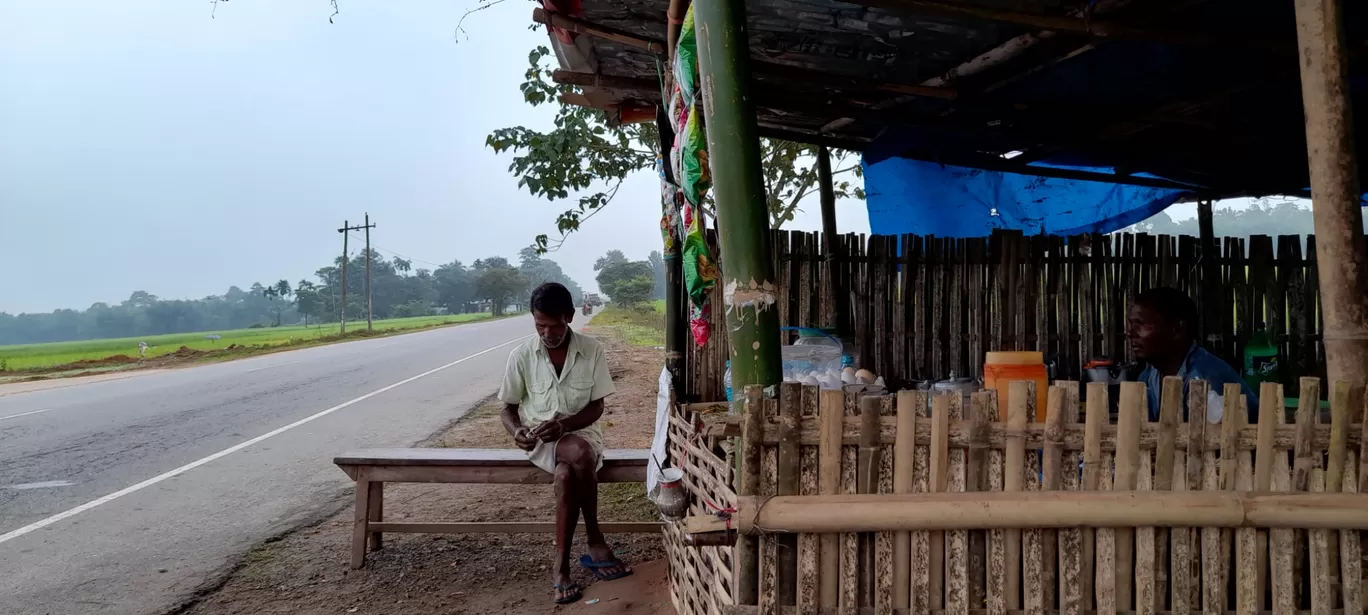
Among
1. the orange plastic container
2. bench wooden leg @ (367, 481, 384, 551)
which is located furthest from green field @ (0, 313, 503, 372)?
the orange plastic container

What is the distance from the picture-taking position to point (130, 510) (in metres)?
5.55

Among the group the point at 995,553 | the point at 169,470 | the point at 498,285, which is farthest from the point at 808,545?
the point at 498,285

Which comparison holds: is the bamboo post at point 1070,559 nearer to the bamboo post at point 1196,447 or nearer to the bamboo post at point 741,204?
the bamboo post at point 1196,447

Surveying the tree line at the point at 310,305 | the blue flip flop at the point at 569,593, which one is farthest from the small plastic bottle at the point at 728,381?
the tree line at the point at 310,305

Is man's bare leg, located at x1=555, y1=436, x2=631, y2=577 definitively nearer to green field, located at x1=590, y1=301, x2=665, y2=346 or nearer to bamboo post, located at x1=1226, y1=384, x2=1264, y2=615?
bamboo post, located at x1=1226, y1=384, x2=1264, y2=615

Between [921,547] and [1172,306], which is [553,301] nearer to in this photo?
[921,547]

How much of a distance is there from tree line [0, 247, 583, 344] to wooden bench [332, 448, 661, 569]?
78.1 metres

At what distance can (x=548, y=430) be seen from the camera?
3852 millimetres

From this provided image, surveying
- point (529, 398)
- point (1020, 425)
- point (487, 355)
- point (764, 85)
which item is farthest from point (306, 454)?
point (487, 355)

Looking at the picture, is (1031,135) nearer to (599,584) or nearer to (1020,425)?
(1020,425)

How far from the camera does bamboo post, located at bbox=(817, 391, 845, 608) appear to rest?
2027 mm

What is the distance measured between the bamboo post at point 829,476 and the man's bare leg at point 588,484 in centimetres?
200

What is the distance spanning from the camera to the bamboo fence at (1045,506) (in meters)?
2.00

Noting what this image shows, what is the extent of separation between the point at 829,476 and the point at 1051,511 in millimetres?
592
